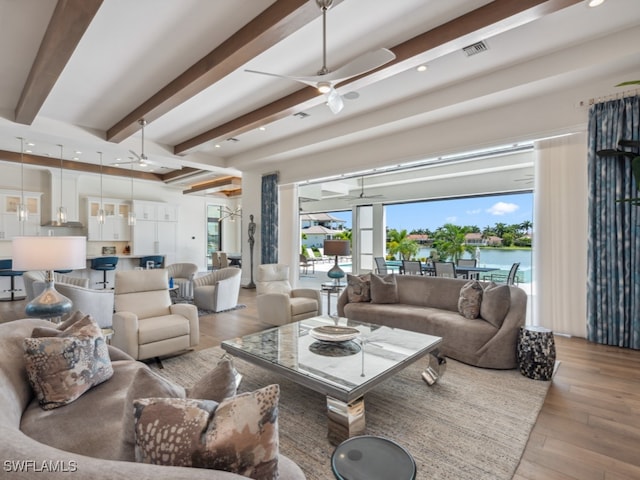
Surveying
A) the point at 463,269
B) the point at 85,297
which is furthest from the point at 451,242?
the point at 85,297

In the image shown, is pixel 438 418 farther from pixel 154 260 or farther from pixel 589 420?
pixel 154 260

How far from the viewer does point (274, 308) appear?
455 cm

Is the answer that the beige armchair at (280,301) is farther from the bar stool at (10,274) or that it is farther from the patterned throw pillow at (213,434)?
the bar stool at (10,274)

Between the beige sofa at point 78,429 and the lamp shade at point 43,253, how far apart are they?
2.16ft

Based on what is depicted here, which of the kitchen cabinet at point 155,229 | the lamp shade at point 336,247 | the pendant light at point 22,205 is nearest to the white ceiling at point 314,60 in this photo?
the pendant light at point 22,205

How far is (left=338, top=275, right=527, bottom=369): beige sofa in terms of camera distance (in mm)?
3238

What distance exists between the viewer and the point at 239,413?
0.92 meters

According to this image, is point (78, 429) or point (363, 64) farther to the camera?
point (363, 64)

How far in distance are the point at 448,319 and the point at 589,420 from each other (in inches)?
56.7

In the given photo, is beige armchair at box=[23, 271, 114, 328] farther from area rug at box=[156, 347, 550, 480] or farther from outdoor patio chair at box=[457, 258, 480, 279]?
outdoor patio chair at box=[457, 258, 480, 279]

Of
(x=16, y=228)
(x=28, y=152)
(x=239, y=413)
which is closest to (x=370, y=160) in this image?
(x=239, y=413)

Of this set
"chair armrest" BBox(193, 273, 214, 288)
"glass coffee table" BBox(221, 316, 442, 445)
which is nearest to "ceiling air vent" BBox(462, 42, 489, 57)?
"glass coffee table" BBox(221, 316, 442, 445)

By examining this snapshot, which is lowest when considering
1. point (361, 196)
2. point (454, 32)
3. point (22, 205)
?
point (22, 205)

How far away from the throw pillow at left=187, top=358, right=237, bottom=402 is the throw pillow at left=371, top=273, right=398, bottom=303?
3.46m
